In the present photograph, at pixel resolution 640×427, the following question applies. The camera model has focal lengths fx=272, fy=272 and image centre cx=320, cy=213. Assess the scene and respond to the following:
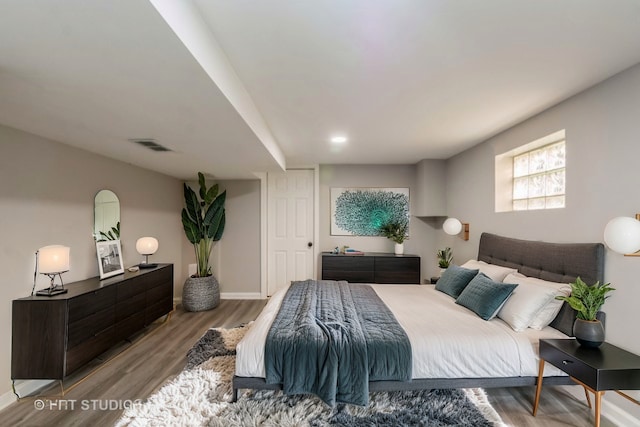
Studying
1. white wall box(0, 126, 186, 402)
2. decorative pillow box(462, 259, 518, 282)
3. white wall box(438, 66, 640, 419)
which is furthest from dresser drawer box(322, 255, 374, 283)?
white wall box(0, 126, 186, 402)

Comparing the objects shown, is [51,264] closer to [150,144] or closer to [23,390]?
[23,390]

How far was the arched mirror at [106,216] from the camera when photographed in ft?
9.73

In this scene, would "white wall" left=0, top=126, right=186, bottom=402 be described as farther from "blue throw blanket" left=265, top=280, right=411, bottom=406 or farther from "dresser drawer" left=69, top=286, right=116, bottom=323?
"blue throw blanket" left=265, top=280, right=411, bottom=406

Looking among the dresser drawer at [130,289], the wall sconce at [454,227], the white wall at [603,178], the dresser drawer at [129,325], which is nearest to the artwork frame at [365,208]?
the wall sconce at [454,227]

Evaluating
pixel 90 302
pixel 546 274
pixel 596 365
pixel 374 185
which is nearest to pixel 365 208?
pixel 374 185

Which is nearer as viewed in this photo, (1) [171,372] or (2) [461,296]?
(1) [171,372]

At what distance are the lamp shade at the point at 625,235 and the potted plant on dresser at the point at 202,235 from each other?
4.32 meters

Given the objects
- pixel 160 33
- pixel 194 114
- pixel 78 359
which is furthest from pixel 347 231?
pixel 160 33

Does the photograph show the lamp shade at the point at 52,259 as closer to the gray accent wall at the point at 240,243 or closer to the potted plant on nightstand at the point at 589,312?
the gray accent wall at the point at 240,243

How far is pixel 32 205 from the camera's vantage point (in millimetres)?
2301

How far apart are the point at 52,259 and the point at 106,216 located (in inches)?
37.2

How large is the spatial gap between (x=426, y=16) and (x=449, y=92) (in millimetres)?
940

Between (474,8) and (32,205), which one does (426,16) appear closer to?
(474,8)

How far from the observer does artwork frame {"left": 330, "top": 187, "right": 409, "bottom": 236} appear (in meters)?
4.82
